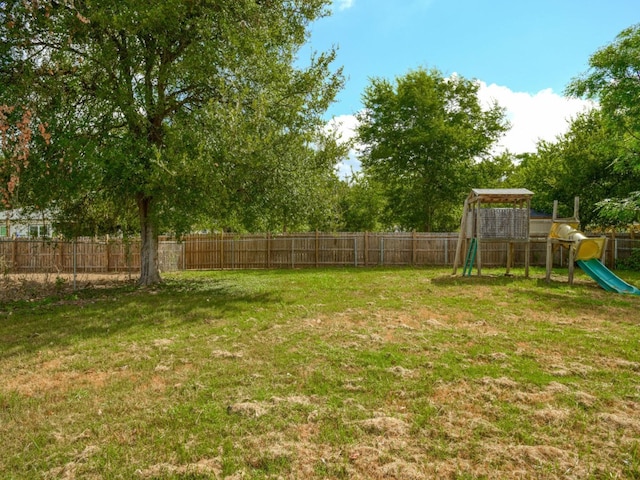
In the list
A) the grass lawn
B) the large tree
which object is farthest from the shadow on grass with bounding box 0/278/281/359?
the large tree

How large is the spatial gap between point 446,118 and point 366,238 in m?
9.84

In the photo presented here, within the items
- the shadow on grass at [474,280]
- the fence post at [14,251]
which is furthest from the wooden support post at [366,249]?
the fence post at [14,251]

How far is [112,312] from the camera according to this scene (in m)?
6.96

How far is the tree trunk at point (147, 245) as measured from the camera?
1061cm

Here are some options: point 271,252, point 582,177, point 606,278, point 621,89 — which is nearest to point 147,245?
point 271,252

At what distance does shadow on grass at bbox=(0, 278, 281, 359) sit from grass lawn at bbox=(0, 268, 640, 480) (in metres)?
0.07

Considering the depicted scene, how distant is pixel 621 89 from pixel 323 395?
498 inches

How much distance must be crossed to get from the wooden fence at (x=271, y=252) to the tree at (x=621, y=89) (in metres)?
5.94

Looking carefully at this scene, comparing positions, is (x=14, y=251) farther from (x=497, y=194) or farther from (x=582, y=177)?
(x=582, y=177)

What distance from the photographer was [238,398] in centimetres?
309

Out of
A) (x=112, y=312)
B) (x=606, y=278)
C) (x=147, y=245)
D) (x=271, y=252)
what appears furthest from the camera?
(x=271, y=252)

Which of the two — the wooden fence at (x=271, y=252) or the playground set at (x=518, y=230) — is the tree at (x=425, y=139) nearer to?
the wooden fence at (x=271, y=252)

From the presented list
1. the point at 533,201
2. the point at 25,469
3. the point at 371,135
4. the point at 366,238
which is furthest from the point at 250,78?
the point at 533,201

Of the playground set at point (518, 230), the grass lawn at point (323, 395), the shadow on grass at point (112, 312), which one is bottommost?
the shadow on grass at point (112, 312)
